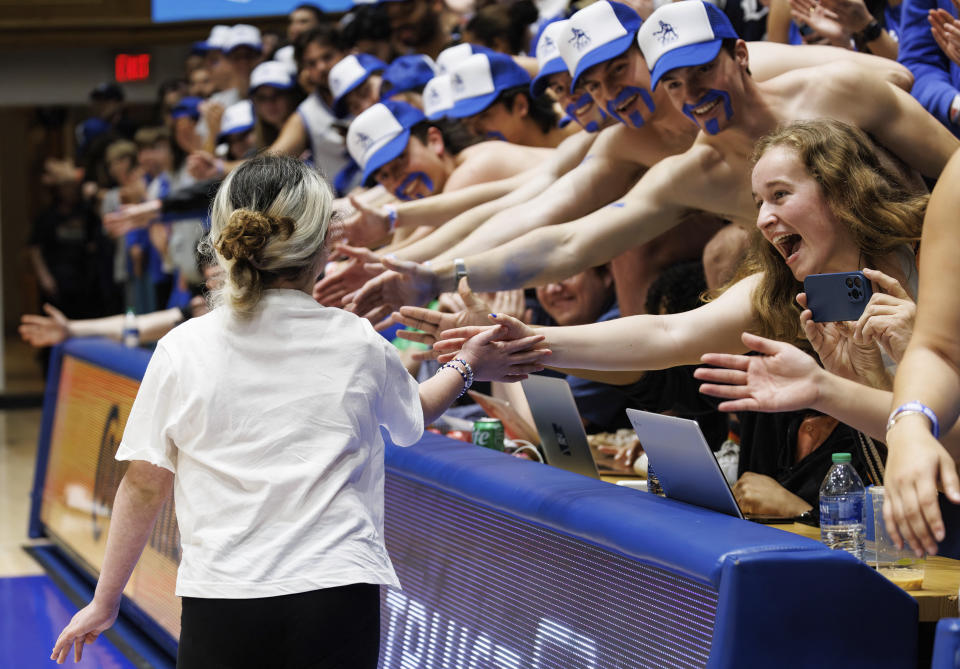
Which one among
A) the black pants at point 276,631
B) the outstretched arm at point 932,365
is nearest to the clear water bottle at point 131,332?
the black pants at point 276,631

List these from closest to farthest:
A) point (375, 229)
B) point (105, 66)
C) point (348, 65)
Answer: point (375, 229) < point (348, 65) < point (105, 66)

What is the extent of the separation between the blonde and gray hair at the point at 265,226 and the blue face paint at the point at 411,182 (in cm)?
266

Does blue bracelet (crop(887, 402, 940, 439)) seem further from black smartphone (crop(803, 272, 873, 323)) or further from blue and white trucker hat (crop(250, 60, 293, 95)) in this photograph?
blue and white trucker hat (crop(250, 60, 293, 95))

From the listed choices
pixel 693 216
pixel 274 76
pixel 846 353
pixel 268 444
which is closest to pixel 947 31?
pixel 693 216

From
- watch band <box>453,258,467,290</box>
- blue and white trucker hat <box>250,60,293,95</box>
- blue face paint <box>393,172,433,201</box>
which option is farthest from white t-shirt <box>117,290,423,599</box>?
blue and white trucker hat <box>250,60,293,95</box>

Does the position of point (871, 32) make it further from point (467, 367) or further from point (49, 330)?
point (49, 330)

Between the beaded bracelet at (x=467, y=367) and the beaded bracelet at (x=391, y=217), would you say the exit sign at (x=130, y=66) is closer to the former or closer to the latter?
the beaded bracelet at (x=391, y=217)

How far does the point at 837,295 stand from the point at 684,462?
0.40 metres

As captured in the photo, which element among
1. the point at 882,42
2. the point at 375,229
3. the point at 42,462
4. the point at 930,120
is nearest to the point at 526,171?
the point at 375,229

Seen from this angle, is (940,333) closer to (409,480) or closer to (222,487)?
(222,487)

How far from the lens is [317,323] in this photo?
6.66 ft

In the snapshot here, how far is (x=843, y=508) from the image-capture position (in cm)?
226

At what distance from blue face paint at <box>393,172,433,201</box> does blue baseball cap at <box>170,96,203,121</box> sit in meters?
4.16

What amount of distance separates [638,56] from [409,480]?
1.32 metres
